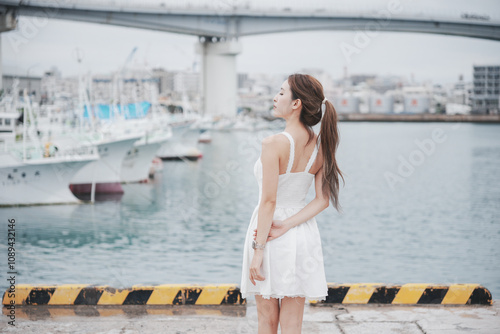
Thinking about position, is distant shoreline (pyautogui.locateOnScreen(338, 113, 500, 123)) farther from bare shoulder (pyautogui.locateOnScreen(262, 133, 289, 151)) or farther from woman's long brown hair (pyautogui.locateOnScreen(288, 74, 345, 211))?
bare shoulder (pyautogui.locateOnScreen(262, 133, 289, 151))

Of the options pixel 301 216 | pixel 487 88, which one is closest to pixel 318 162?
pixel 301 216

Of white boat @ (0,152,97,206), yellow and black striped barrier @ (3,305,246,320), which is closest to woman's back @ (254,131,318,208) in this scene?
yellow and black striped barrier @ (3,305,246,320)

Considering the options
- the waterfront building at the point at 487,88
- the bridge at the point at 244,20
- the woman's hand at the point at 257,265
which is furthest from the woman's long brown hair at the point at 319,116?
the waterfront building at the point at 487,88

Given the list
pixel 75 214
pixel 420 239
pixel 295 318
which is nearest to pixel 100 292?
pixel 295 318

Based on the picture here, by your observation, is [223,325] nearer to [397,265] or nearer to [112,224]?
[397,265]

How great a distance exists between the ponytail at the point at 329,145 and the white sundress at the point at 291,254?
2.6 inches

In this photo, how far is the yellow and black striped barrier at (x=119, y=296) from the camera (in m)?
5.05

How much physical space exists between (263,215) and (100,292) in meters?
2.43

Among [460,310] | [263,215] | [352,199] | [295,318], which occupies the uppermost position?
[263,215]

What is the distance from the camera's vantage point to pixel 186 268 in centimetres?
1312

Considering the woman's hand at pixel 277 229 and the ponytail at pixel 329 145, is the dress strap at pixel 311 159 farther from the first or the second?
the woman's hand at pixel 277 229

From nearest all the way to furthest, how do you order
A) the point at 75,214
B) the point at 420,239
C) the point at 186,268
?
the point at 186,268, the point at 420,239, the point at 75,214

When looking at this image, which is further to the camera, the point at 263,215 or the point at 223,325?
the point at 223,325

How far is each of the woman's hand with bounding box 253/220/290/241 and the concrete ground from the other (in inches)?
60.9
